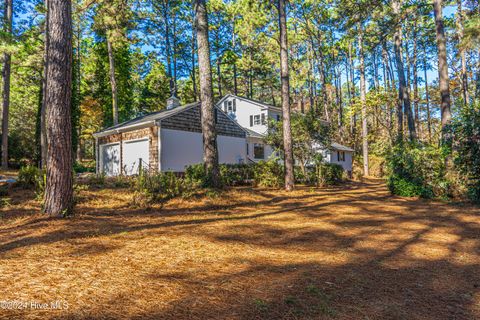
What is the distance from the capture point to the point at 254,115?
25.6 metres

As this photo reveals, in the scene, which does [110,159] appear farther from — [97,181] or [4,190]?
[4,190]

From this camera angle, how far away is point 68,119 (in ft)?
18.9

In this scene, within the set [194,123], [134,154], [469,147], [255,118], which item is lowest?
[469,147]

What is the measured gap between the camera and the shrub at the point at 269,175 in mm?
13398

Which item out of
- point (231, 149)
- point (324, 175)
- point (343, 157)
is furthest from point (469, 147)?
point (343, 157)

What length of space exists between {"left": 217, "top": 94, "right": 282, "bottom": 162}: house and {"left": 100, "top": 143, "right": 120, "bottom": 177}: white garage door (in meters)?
9.28

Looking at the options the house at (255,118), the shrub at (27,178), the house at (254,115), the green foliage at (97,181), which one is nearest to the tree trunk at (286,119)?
the green foliage at (97,181)

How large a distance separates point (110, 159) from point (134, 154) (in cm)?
269

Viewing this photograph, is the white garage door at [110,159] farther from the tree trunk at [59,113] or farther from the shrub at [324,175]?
the tree trunk at [59,113]

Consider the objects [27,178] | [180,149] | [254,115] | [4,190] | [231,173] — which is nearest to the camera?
[4,190]

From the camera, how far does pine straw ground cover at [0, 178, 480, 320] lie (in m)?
2.35

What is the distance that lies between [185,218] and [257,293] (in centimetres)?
401

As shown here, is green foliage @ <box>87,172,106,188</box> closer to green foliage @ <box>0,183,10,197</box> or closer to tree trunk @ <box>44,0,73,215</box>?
green foliage @ <box>0,183,10,197</box>

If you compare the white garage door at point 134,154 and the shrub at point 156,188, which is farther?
the white garage door at point 134,154
